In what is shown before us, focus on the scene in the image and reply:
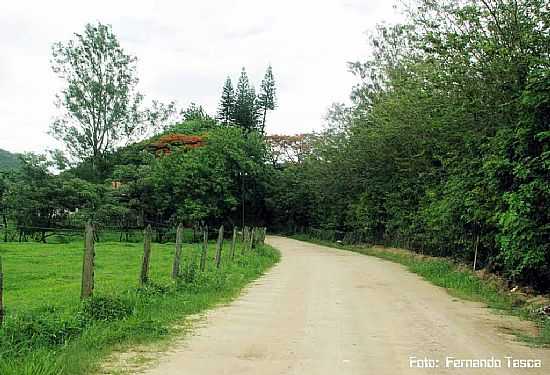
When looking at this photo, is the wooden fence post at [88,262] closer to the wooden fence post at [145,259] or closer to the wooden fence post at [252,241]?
the wooden fence post at [145,259]

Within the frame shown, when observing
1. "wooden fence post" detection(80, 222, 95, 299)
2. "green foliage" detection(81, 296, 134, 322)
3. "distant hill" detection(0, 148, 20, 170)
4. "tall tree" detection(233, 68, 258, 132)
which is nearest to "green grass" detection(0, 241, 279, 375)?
"green foliage" detection(81, 296, 134, 322)

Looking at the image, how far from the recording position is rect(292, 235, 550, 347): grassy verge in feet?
34.2

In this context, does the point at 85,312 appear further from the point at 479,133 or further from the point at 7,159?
the point at 7,159

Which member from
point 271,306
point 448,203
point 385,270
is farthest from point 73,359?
point 385,270

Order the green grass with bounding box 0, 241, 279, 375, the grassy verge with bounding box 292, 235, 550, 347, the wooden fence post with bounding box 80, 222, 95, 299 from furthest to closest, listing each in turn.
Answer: the grassy verge with bounding box 292, 235, 550, 347 < the wooden fence post with bounding box 80, 222, 95, 299 < the green grass with bounding box 0, 241, 279, 375

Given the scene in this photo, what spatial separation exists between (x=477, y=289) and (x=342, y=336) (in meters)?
8.45

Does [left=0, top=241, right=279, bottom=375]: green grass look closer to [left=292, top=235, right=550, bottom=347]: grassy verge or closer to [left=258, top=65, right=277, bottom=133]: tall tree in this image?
[left=292, top=235, right=550, bottom=347]: grassy verge

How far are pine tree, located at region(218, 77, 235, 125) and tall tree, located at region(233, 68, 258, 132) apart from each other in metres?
0.70

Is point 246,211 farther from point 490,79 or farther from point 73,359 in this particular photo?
point 73,359

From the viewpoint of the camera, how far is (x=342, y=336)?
8.55 m

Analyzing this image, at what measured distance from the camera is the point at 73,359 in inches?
249

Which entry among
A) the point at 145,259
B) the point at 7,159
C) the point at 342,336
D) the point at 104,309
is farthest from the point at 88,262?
the point at 7,159

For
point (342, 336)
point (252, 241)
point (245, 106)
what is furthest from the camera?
point (245, 106)

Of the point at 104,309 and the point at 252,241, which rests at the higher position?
the point at 252,241
